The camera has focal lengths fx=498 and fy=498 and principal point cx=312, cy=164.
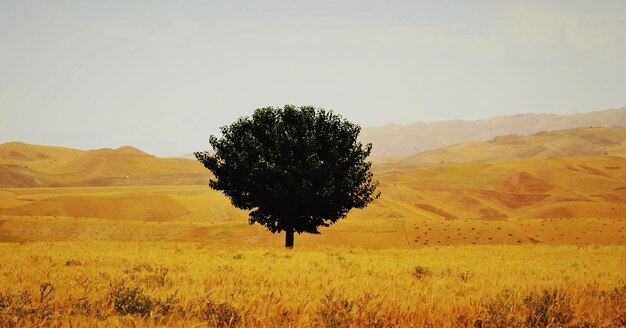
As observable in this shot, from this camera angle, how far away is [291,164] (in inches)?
1449

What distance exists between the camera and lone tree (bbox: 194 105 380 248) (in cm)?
3650

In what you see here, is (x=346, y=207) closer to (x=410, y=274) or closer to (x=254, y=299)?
(x=410, y=274)

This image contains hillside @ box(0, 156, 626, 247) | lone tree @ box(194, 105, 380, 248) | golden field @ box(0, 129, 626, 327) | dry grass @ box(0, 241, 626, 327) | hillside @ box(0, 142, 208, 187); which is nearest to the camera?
dry grass @ box(0, 241, 626, 327)

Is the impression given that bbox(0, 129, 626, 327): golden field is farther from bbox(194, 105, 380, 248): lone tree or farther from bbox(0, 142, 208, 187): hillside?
bbox(194, 105, 380, 248): lone tree

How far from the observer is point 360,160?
131 ft

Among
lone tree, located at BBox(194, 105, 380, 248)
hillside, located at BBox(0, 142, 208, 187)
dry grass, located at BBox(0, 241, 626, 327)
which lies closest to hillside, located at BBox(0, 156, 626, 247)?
lone tree, located at BBox(194, 105, 380, 248)

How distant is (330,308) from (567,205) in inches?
4071

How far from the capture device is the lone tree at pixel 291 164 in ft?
120

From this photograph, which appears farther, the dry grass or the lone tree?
the lone tree

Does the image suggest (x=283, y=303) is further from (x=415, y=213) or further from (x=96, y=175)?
(x=96, y=175)

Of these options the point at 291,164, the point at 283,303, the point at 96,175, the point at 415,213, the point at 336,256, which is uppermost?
the point at 291,164

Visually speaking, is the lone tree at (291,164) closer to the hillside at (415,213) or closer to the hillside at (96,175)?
the hillside at (415,213)

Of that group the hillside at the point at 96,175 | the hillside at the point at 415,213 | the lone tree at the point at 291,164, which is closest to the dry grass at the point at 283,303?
the lone tree at the point at 291,164

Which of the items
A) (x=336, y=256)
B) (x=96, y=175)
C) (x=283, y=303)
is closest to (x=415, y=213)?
(x=336, y=256)
